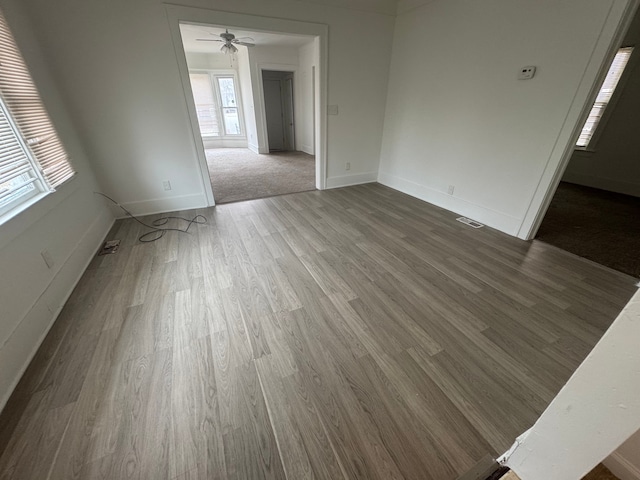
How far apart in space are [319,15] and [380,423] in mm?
4106

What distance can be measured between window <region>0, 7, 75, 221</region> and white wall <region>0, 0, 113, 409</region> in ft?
0.32

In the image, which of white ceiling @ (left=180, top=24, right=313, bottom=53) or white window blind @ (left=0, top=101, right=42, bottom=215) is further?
white ceiling @ (left=180, top=24, right=313, bottom=53)

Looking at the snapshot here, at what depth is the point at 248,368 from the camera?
4.59 feet

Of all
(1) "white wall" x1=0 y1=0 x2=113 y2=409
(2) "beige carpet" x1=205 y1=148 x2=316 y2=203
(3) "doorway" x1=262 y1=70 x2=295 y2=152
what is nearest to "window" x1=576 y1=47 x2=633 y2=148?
(2) "beige carpet" x1=205 y1=148 x2=316 y2=203

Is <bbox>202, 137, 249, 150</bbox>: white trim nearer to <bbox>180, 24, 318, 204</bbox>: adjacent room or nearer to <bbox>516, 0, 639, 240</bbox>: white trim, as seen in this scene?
<bbox>180, 24, 318, 204</bbox>: adjacent room

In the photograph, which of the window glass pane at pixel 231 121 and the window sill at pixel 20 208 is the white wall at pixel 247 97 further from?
the window sill at pixel 20 208

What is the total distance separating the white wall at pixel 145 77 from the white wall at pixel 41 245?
0.67 ft

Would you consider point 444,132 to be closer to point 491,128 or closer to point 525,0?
point 491,128

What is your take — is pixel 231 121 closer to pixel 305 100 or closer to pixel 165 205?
pixel 305 100

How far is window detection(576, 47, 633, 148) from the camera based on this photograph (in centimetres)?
375

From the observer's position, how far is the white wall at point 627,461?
34.1 inches

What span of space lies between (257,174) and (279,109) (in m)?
3.54

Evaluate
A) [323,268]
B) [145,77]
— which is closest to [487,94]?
[323,268]

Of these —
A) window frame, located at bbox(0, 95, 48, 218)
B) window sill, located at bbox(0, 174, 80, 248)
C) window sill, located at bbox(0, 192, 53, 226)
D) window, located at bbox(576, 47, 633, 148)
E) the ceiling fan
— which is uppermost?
the ceiling fan
